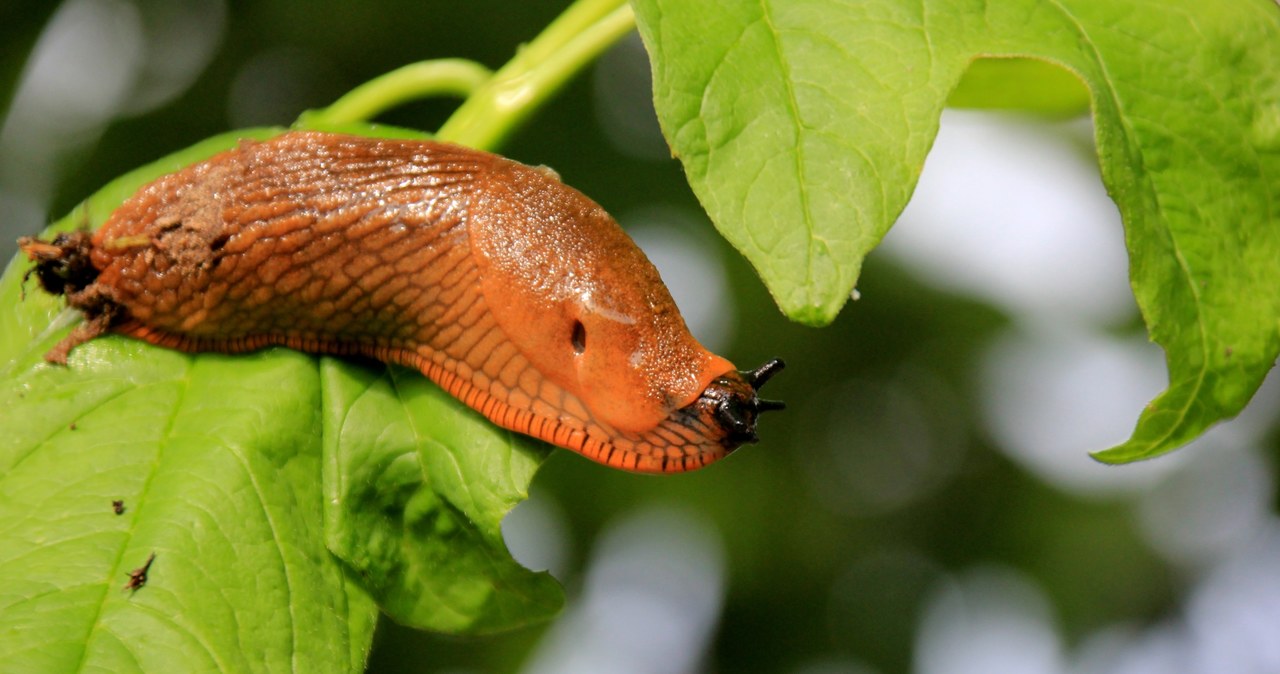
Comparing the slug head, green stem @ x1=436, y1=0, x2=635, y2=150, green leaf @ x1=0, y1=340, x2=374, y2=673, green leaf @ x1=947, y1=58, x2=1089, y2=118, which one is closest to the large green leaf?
green leaf @ x1=0, y1=340, x2=374, y2=673

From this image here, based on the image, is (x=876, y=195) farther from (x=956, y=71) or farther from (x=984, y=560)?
(x=984, y=560)

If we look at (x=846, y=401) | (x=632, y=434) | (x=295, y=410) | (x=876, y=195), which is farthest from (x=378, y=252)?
(x=846, y=401)

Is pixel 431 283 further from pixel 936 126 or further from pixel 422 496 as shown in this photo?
pixel 936 126

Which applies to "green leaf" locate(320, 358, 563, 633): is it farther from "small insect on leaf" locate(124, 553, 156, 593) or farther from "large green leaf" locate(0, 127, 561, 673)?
"small insect on leaf" locate(124, 553, 156, 593)

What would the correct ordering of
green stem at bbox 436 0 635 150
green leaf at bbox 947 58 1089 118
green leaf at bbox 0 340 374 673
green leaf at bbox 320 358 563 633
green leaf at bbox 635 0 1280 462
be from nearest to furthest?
1. green leaf at bbox 635 0 1280 462
2. green leaf at bbox 0 340 374 673
3. green leaf at bbox 320 358 563 633
4. green stem at bbox 436 0 635 150
5. green leaf at bbox 947 58 1089 118

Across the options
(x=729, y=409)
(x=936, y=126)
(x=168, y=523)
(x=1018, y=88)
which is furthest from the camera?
(x=1018, y=88)

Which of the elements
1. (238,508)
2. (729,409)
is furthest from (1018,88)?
(238,508)
